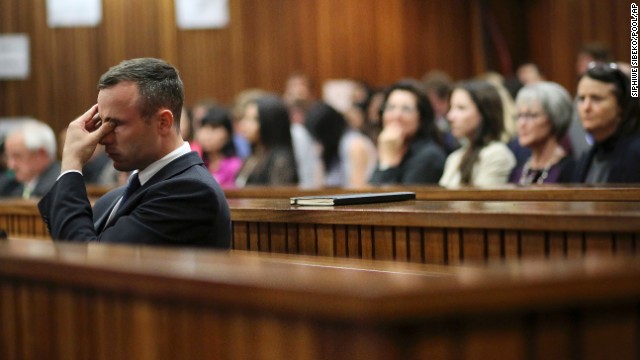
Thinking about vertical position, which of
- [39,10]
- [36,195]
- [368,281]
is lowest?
[36,195]

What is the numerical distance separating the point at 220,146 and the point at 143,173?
283cm

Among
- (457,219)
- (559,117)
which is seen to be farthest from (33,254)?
(559,117)

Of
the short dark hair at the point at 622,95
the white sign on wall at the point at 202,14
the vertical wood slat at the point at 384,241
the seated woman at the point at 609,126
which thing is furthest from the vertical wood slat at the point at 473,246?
the white sign on wall at the point at 202,14

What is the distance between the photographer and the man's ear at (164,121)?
223 centimetres

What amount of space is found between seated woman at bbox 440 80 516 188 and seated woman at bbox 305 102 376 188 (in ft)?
2.84

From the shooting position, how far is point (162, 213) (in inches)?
81.1

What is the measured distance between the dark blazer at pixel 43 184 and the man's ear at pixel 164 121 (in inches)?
95.6

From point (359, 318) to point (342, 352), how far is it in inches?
2.2

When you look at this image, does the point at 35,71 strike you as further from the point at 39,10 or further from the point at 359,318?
the point at 359,318

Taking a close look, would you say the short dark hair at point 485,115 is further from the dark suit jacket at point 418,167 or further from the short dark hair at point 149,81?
the short dark hair at point 149,81

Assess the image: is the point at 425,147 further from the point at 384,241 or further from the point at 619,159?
the point at 384,241

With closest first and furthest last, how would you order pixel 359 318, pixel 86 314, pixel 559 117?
pixel 359 318 → pixel 86 314 → pixel 559 117

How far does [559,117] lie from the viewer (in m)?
3.88

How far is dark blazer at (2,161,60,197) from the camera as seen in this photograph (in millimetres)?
4523
